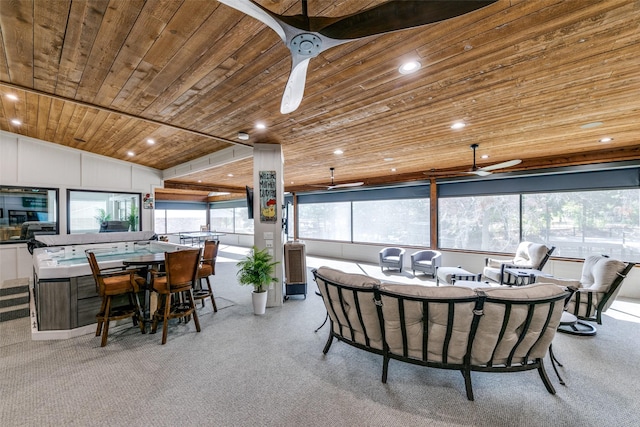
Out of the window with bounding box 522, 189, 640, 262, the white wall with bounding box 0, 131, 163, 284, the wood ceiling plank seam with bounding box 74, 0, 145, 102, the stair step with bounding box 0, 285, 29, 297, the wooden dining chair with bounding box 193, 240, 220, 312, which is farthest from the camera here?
the white wall with bounding box 0, 131, 163, 284

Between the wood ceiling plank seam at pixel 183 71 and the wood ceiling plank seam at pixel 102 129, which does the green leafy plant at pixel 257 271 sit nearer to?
the wood ceiling plank seam at pixel 183 71

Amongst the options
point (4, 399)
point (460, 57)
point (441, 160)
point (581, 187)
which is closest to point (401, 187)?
point (441, 160)

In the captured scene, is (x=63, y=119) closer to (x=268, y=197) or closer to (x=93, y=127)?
(x=93, y=127)

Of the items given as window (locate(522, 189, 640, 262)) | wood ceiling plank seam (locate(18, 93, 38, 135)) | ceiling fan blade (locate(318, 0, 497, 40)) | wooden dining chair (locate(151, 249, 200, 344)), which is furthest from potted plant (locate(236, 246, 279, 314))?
window (locate(522, 189, 640, 262))

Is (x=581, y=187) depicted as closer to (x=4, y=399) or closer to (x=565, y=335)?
(x=565, y=335)

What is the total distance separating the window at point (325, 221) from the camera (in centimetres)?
933

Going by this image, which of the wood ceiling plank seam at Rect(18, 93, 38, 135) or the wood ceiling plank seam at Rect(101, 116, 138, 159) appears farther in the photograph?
the wood ceiling plank seam at Rect(101, 116, 138, 159)

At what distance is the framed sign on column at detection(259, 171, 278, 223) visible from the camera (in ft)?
14.0

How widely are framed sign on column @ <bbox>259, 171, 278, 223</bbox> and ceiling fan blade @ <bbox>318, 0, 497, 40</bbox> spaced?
10.6ft

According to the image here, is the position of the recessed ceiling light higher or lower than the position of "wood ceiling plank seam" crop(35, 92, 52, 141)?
lower

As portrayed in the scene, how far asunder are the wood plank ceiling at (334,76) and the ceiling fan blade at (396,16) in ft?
1.84

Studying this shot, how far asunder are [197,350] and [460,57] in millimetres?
3709

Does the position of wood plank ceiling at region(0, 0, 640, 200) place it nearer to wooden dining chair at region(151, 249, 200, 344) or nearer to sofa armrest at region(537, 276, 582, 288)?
wooden dining chair at region(151, 249, 200, 344)

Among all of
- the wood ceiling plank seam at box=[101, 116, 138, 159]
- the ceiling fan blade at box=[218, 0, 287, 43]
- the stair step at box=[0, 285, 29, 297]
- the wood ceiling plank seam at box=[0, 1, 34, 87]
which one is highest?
the wood ceiling plank seam at box=[101, 116, 138, 159]
